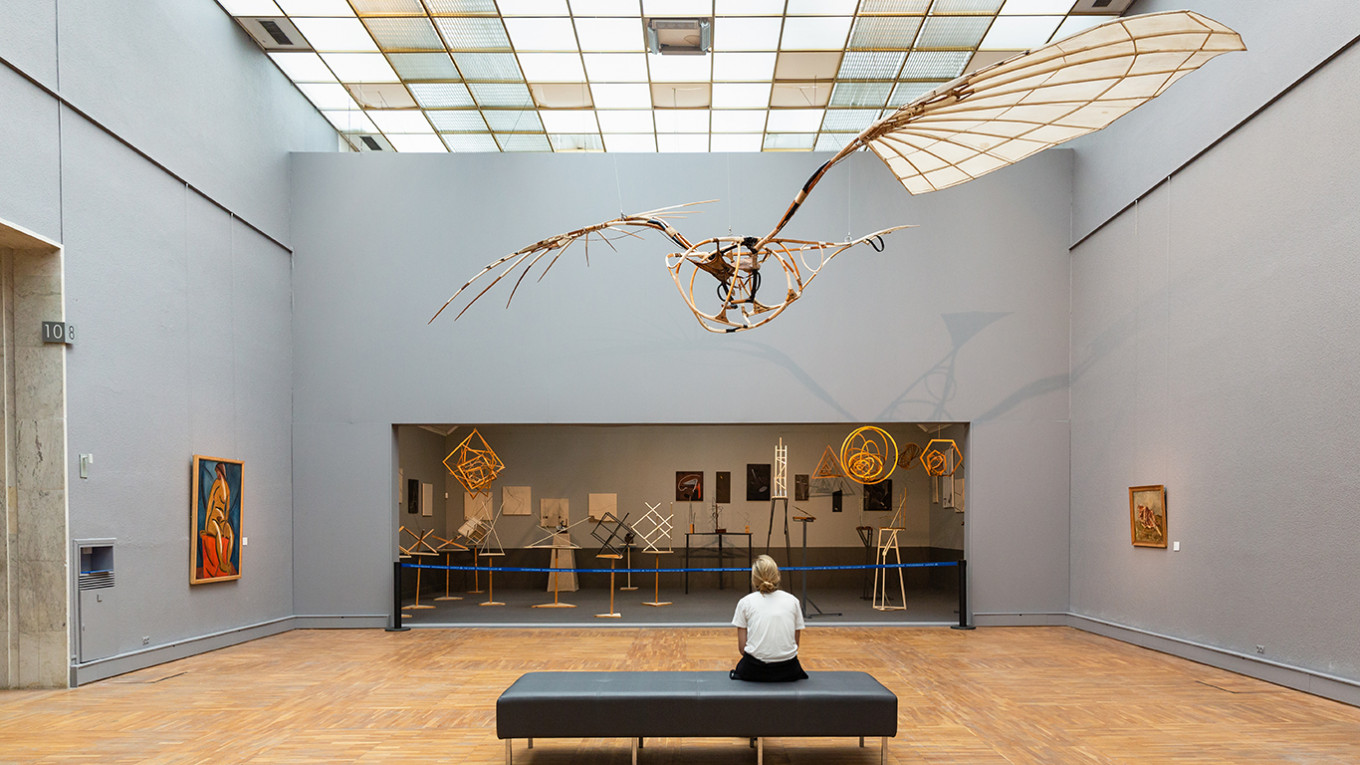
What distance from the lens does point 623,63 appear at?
1228 cm

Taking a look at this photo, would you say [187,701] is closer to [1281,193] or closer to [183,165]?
[183,165]

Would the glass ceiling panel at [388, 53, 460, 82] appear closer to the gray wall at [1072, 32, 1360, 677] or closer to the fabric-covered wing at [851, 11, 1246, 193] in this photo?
the fabric-covered wing at [851, 11, 1246, 193]

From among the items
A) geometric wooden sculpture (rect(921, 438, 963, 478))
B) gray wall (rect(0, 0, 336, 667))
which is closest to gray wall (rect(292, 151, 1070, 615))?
geometric wooden sculpture (rect(921, 438, 963, 478))

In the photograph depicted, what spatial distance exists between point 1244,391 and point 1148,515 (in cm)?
206

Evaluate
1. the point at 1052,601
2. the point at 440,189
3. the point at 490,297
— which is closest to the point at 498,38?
the point at 440,189

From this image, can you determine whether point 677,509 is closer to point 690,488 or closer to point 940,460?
point 690,488

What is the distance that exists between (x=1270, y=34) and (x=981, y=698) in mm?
6375

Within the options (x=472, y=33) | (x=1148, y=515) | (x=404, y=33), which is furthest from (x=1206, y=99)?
(x=404, y=33)

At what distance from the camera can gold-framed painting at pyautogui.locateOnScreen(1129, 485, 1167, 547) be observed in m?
9.81

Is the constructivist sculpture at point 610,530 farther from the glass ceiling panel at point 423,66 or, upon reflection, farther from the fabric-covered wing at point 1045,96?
the fabric-covered wing at point 1045,96

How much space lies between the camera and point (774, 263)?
12586 mm

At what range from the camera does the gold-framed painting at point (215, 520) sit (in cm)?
996

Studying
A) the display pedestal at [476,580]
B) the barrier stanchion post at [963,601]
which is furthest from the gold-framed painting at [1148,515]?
the display pedestal at [476,580]

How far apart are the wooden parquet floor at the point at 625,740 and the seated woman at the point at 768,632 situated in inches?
22.8
